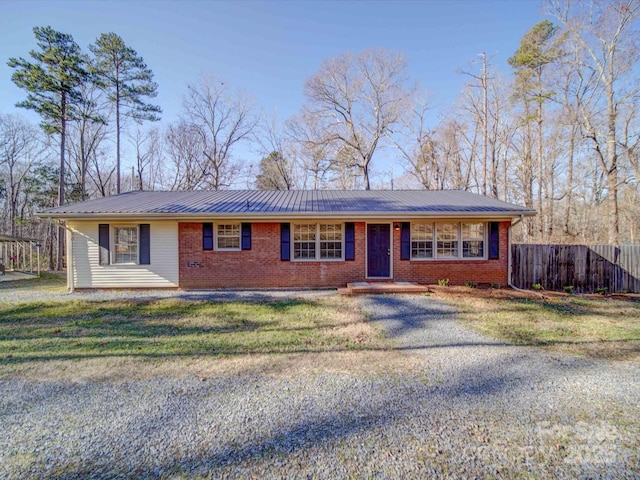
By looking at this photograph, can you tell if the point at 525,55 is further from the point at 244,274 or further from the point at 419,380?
the point at 419,380

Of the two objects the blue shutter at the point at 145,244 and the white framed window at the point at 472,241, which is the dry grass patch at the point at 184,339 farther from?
the white framed window at the point at 472,241

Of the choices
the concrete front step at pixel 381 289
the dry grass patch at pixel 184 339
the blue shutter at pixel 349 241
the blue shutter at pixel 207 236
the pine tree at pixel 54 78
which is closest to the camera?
the dry grass patch at pixel 184 339

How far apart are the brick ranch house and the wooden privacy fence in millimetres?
750

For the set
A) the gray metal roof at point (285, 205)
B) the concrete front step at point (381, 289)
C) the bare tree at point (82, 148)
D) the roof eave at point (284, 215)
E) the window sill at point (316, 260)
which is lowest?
the concrete front step at point (381, 289)

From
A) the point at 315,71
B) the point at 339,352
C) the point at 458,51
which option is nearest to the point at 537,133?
the point at 458,51

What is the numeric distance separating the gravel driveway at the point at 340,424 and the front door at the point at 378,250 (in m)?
5.72

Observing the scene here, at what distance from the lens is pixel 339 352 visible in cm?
434

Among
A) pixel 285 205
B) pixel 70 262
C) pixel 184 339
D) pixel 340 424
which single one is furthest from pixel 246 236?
pixel 340 424

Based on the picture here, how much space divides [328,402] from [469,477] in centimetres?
133

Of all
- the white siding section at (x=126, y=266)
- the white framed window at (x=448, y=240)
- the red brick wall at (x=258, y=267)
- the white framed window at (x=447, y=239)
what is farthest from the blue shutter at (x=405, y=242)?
the white siding section at (x=126, y=266)

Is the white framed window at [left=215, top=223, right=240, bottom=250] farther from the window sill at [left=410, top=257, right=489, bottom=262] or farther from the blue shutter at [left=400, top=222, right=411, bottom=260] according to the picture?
the window sill at [left=410, top=257, right=489, bottom=262]

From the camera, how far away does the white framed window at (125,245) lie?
9500 mm

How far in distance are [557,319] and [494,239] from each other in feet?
12.9

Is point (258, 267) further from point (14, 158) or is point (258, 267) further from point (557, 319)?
point (14, 158)
